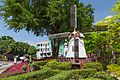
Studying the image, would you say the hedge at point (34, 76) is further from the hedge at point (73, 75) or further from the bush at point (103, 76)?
the bush at point (103, 76)

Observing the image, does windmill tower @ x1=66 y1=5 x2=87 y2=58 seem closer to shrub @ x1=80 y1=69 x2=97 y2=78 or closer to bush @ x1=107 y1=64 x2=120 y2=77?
bush @ x1=107 y1=64 x2=120 y2=77

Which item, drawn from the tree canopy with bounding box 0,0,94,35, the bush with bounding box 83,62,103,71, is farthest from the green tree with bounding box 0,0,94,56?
the bush with bounding box 83,62,103,71

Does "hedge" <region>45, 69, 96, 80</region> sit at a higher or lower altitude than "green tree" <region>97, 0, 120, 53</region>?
lower

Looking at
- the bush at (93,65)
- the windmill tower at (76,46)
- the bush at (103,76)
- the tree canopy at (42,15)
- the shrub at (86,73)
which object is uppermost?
the tree canopy at (42,15)

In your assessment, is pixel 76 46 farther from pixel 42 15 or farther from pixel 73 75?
pixel 42 15

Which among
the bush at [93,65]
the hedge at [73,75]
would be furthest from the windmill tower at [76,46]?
the hedge at [73,75]

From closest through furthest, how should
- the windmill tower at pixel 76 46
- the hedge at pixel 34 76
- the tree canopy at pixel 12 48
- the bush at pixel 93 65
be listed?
the hedge at pixel 34 76 < the bush at pixel 93 65 < the windmill tower at pixel 76 46 < the tree canopy at pixel 12 48

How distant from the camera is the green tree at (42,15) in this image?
40594 millimetres

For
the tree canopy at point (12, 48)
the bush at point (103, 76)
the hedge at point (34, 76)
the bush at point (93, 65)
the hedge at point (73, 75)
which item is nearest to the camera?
the hedge at point (73, 75)

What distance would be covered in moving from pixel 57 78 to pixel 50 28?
29688 mm

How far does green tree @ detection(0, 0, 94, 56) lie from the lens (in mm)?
40594

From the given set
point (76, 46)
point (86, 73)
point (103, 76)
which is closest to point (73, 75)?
point (86, 73)

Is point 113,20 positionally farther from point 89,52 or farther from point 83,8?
point 83,8

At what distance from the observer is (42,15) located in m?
42.4
